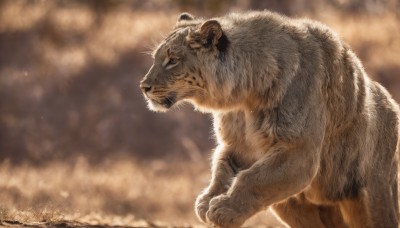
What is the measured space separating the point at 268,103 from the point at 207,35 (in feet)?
2.13

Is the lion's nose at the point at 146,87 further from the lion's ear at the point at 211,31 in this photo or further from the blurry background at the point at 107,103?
the blurry background at the point at 107,103

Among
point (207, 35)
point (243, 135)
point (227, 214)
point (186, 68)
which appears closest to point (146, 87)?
point (186, 68)

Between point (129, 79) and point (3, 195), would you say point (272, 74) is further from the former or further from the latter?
point (129, 79)

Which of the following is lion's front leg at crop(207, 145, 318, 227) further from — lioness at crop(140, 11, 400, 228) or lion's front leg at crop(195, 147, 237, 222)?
lion's front leg at crop(195, 147, 237, 222)

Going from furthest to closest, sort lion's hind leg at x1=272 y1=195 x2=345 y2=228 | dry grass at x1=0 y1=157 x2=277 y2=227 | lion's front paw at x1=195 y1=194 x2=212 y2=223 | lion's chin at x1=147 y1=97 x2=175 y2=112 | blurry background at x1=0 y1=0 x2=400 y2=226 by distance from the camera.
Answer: blurry background at x1=0 y1=0 x2=400 y2=226
dry grass at x1=0 y1=157 x2=277 y2=227
lion's hind leg at x1=272 y1=195 x2=345 y2=228
lion's chin at x1=147 y1=97 x2=175 y2=112
lion's front paw at x1=195 y1=194 x2=212 y2=223

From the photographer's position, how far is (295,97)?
6.38 metres

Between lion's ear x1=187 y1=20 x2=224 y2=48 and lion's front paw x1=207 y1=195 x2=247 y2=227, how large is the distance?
1.12 metres

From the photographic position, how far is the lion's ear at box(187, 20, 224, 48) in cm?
639

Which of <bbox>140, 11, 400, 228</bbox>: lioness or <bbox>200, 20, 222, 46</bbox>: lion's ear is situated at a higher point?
<bbox>200, 20, 222, 46</bbox>: lion's ear

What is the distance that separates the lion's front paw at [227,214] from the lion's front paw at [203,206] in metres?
0.22

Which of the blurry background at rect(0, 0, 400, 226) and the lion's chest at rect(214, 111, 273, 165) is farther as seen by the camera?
the blurry background at rect(0, 0, 400, 226)

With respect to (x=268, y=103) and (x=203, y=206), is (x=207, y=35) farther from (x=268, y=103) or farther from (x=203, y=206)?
(x=203, y=206)

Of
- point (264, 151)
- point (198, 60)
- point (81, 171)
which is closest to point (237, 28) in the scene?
point (198, 60)

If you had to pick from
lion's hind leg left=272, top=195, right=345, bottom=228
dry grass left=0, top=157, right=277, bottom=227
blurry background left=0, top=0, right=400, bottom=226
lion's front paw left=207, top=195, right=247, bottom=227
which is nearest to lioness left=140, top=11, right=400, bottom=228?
lion's front paw left=207, top=195, right=247, bottom=227
